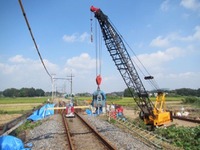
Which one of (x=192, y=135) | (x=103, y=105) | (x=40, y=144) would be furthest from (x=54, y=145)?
(x=103, y=105)

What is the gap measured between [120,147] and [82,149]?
70.9 inches

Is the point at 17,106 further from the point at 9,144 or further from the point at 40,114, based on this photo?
the point at 9,144

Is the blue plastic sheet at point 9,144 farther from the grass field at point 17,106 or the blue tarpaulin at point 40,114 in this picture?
the grass field at point 17,106

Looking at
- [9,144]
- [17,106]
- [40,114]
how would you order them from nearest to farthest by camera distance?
1. [9,144]
2. [40,114]
3. [17,106]

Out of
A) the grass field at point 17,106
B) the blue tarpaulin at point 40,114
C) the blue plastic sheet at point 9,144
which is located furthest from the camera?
the grass field at point 17,106

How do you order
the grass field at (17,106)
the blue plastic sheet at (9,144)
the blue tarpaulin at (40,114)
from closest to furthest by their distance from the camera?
the blue plastic sheet at (9,144), the blue tarpaulin at (40,114), the grass field at (17,106)

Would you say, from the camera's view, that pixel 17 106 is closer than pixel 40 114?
No

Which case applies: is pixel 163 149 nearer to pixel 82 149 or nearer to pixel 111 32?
pixel 82 149

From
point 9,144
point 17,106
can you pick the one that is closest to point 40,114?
point 9,144

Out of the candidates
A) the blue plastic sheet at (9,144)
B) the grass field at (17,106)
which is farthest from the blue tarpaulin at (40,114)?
the grass field at (17,106)

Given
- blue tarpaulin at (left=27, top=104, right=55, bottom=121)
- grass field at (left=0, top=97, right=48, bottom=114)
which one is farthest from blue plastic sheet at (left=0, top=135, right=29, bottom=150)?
grass field at (left=0, top=97, right=48, bottom=114)

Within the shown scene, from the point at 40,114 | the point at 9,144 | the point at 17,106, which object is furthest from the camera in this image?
the point at 17,106

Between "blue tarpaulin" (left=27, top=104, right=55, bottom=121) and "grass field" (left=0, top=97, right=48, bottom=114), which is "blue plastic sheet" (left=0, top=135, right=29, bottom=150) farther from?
"grass field" (left=0, top=97, right=48, bottom=114)

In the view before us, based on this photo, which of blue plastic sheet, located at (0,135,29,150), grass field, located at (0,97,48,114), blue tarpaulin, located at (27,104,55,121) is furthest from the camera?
grass field, located at (0,97,48,114)
